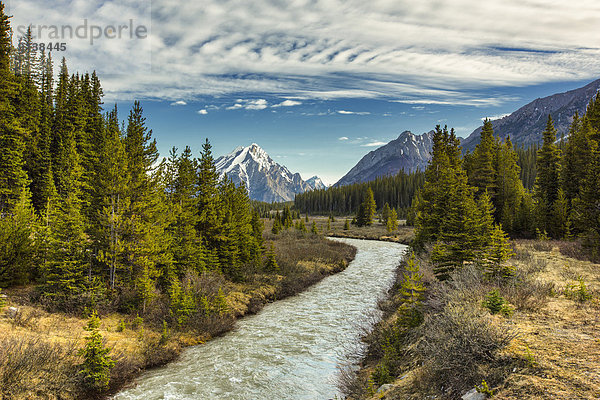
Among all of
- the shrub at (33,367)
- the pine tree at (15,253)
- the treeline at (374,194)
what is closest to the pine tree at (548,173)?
the shrub at (33,367)

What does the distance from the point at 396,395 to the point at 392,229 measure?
73059mm

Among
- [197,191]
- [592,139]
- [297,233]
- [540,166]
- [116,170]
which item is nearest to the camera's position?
[116,170]

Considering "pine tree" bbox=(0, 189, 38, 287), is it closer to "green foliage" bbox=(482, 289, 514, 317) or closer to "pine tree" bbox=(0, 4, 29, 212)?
"pine tree" bbox=(0, 4, 29, 212)

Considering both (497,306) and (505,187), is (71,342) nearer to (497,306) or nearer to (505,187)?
(497,306)

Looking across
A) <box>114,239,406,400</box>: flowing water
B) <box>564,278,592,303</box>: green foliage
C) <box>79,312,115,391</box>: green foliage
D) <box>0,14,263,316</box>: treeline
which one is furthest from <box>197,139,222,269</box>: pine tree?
<box>564,278,592,303</box>: green foliage

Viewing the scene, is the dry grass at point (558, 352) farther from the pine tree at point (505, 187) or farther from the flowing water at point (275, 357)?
the pine tree at point (505, 187)

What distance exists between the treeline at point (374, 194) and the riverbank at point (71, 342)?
109675mm

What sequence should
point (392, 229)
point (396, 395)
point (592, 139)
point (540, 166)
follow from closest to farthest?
point (396, 395), point (592, 139), point (540, 166), point (392, 229)

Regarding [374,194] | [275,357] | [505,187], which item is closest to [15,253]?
[275,357]

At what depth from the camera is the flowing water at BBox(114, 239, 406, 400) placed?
11234mm

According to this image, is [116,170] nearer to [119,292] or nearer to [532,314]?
[119,292]

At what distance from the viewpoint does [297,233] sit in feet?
204

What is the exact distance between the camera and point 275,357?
556 inches

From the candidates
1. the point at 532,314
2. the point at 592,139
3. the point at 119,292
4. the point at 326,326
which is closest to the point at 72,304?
the point at 119,292
